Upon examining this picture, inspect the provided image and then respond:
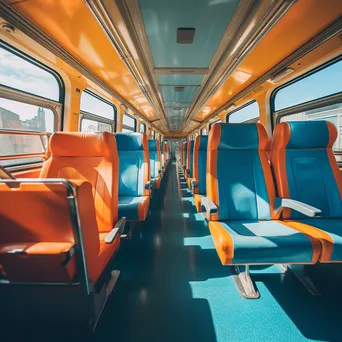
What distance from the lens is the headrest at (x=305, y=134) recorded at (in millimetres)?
2002

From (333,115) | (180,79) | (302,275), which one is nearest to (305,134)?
(333,115)

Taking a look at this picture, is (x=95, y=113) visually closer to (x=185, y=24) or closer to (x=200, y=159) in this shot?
(x=200, y=159)

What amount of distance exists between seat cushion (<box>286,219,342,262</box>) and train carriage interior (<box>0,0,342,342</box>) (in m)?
0.01

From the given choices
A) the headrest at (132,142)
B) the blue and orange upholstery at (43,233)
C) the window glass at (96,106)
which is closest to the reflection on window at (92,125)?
the window glass at (96,106)

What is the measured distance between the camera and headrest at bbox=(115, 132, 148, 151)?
10.0 feet

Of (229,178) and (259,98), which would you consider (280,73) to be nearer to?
(259,98)

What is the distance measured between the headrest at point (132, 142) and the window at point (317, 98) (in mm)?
2496

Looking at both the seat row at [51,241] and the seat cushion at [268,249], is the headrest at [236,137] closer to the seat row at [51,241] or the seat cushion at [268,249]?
the seat cushion at [268,249]

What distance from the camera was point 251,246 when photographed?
136 centimetres

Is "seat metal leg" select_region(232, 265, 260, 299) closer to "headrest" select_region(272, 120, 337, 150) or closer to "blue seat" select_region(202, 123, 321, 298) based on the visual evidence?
"blue seat" select_region(202, 123, 321, 298)

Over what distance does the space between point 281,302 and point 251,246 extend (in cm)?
69

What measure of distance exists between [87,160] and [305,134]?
85.2 inches

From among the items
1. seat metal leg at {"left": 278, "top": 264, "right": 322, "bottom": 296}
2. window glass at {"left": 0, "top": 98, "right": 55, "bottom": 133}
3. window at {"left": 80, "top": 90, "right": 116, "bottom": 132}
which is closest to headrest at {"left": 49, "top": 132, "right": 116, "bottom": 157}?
window glass at {"left": 0, "top": 98, "right": 55, "bottom": 133}

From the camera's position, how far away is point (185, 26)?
240cm
